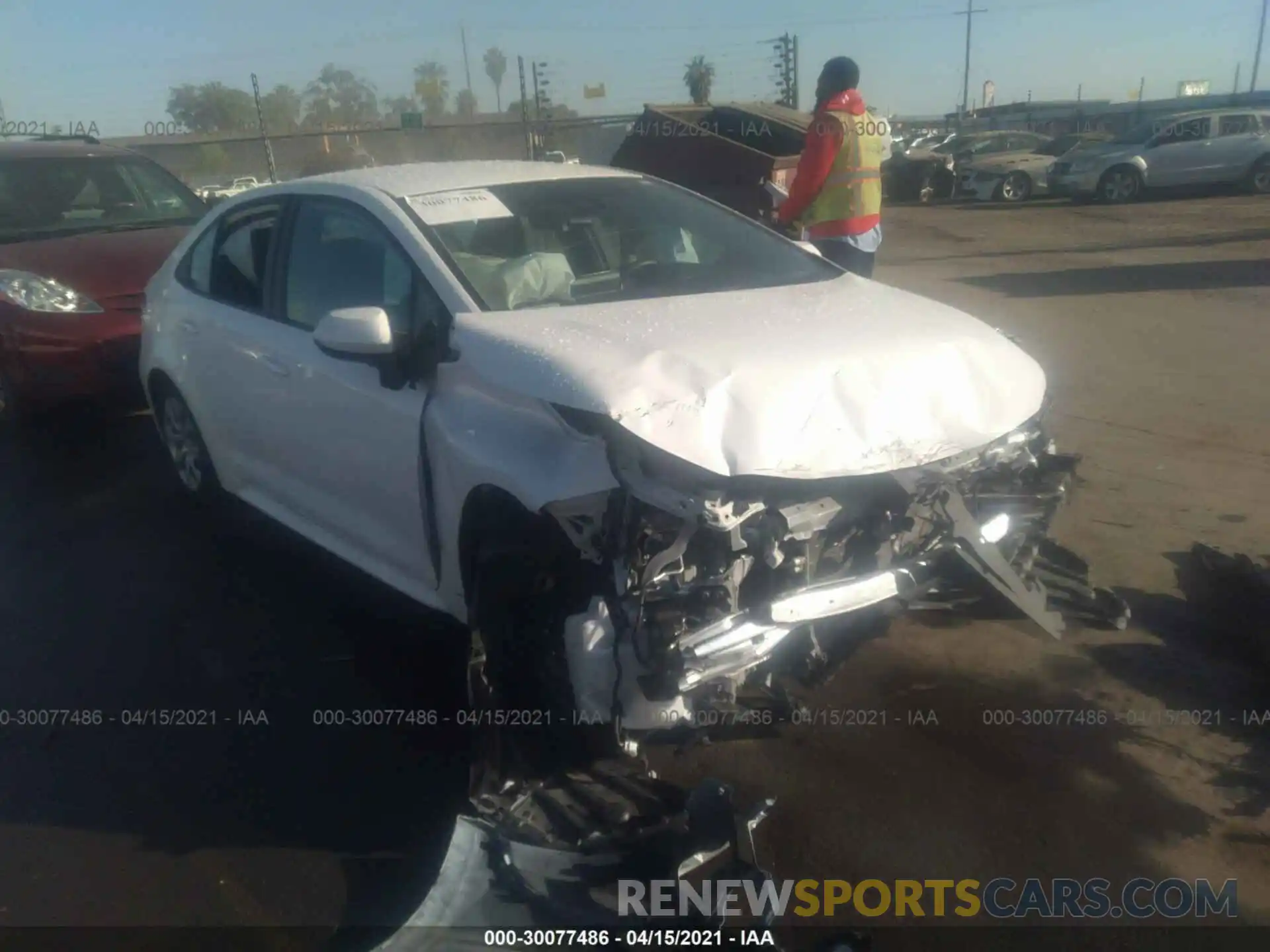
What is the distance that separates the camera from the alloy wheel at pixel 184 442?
519cm

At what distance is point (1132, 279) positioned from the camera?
11383mm

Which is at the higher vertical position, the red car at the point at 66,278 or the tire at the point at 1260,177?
the red car at the point at 66,278

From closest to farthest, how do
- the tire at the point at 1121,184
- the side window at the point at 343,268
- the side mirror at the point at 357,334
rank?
1. the side mirror at the point at 357,334
2. the side window at the point at 343,268
3. the tire at the point at 1121,184

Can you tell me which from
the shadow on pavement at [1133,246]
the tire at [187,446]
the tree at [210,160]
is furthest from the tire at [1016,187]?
the tire at [187,446]

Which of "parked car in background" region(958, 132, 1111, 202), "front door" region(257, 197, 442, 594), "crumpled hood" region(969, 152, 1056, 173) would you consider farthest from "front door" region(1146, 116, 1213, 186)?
"front door" region(257, 197, 442, 594)

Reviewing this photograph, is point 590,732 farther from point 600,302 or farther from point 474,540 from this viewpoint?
point 600,302

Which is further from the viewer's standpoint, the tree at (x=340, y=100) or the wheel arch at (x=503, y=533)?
the tree at (x=340, y=100)

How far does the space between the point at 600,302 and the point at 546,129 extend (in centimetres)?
1365

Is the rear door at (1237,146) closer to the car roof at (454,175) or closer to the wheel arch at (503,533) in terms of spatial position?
the car roof at (454,175)

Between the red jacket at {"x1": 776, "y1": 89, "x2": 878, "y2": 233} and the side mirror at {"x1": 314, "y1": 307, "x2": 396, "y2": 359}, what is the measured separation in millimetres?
3504

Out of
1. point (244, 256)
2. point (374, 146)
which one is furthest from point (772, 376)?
point (374, 146)

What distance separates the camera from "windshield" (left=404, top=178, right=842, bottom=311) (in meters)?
3.66

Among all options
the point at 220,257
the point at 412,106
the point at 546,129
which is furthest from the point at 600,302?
the point at 412,106

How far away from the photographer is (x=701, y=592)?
2.83 metres
